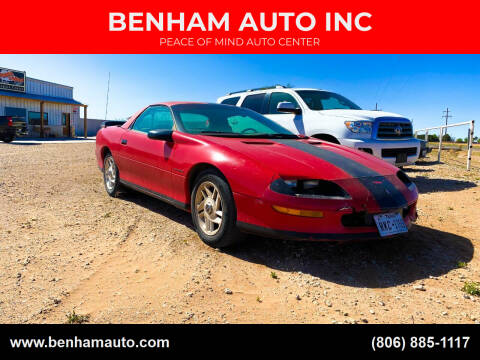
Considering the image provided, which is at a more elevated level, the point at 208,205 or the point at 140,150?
the point at 140,150

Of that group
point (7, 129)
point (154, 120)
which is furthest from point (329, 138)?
point (7, 129)

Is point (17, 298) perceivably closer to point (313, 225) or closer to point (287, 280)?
point (287, 280)

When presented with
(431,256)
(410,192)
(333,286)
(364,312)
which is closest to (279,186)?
(333,286)

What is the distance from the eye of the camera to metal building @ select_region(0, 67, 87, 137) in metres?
24.8

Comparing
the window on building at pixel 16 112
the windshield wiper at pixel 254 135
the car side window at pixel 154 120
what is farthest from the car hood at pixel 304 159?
the window on building at pixel 16 112

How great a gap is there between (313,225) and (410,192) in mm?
1170

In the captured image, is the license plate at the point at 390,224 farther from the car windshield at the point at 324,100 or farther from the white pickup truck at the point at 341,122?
the car windshield at the point at 324,100

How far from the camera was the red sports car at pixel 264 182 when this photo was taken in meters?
2.83

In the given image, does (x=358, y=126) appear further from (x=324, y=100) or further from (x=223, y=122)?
(x=223, y=122)

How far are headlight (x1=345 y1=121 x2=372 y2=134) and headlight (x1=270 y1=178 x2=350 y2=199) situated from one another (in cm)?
341

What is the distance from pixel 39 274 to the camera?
2801 millimetres

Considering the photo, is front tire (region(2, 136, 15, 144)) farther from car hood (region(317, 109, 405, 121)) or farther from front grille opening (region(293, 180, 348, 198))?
front grille opening (region(293, 180, 348, 198))

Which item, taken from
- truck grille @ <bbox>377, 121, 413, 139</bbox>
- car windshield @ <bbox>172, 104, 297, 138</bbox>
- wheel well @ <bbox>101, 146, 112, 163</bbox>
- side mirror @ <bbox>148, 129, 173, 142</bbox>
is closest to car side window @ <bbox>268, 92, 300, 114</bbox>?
truck grille @ <bbox>377, 121, 413, 139</bbox>

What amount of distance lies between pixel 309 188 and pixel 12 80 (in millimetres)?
28775
